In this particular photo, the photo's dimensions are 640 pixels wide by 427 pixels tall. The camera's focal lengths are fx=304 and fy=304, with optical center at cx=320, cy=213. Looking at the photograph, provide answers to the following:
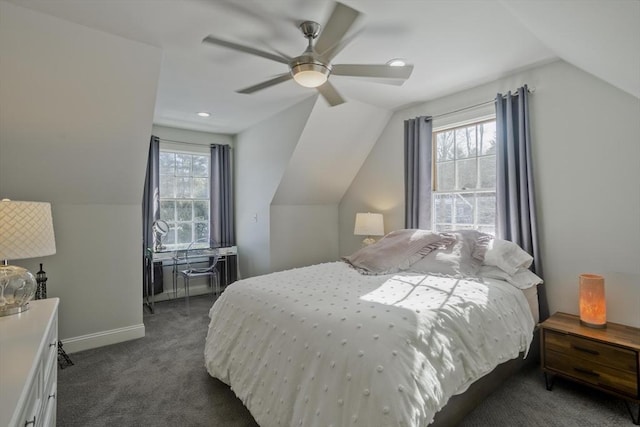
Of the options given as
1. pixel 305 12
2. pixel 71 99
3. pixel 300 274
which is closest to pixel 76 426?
pixel 300 274

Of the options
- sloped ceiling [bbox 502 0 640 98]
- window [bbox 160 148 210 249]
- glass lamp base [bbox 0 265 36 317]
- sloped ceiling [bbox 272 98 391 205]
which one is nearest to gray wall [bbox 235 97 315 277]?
A: sloped ceiling [bbox 272 98 391 205]

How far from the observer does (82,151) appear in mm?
2652

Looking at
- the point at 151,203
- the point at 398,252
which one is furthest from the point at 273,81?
the point at 151,203

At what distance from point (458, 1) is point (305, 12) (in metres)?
0.95

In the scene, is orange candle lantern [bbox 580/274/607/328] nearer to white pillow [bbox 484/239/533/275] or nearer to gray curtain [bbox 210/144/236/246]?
white pillow [bbox 484/239/533/275]

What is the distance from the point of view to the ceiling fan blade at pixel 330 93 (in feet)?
7.50

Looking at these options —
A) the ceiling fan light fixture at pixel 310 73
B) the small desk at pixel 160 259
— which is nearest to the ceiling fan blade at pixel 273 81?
the ceiling fan light fixture at pixel 310 73

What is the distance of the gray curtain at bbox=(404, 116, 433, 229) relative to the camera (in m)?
3.56

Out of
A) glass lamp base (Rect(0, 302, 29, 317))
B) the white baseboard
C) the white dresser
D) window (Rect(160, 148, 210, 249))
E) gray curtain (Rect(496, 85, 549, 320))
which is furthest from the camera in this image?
window (Rect(160, 148, 210, 249))

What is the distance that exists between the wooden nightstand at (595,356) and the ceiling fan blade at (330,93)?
7.74 feet

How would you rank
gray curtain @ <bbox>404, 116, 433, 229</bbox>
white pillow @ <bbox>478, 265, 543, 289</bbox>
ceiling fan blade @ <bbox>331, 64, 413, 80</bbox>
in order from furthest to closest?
gray curtain @ <bbox>404, 116, 433, 229</bbox> → white pillow @ <bbox>478, 265, 543, 289</bbox> → ceiling fan blade @ <bbox>331, 64, 413, 80</bbox>

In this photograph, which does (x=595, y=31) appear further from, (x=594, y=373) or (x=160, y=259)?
(x=160, y=259)

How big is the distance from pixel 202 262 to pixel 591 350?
4.62 m

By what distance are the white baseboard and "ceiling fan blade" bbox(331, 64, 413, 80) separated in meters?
3.21
